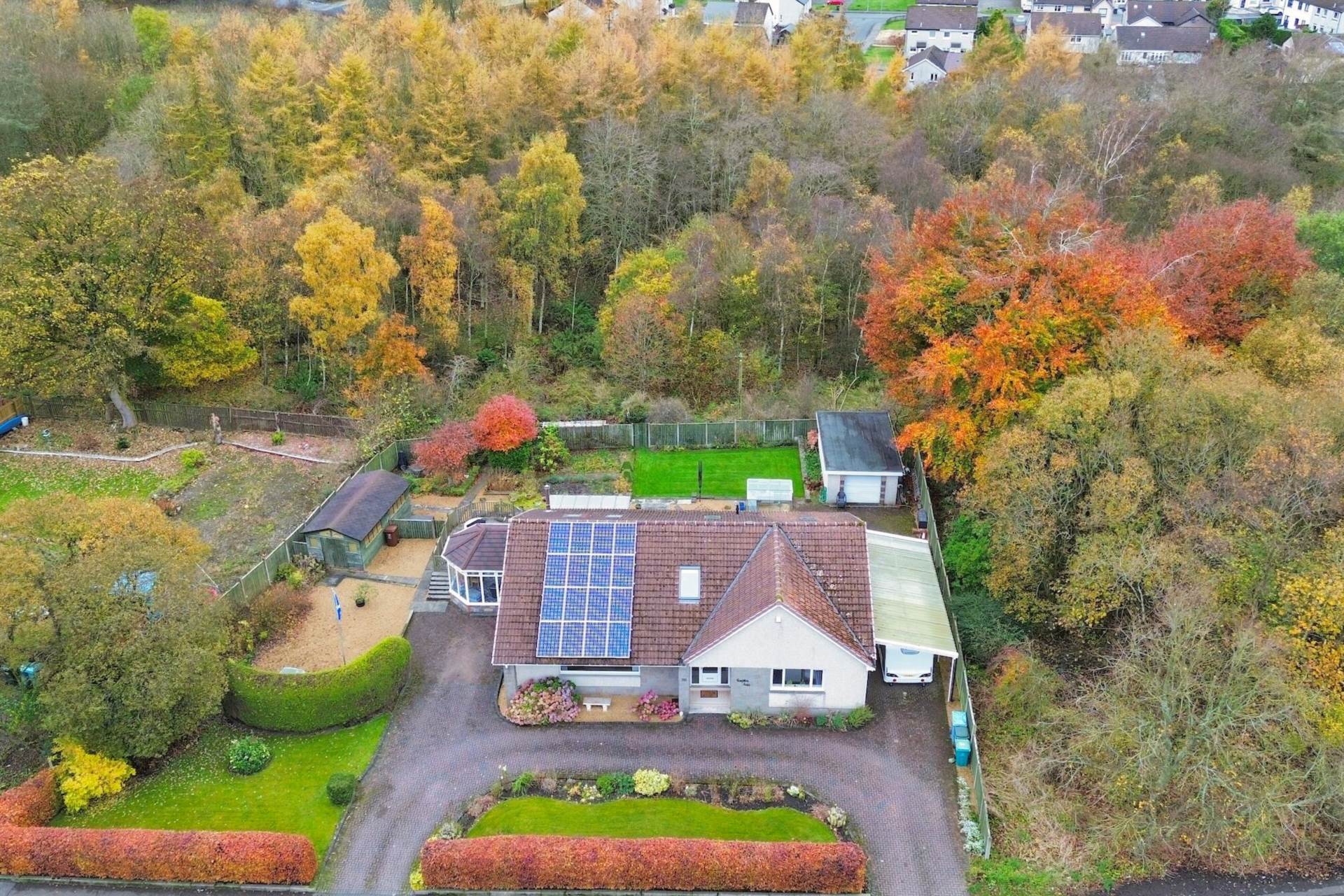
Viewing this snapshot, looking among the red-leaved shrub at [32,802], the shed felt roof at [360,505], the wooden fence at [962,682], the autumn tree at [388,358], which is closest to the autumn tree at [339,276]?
the autumn tree at [388,358]

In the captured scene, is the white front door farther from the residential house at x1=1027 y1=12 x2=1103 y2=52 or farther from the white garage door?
the residential house at x1=1027 y1=12 x2=1103 y2=52

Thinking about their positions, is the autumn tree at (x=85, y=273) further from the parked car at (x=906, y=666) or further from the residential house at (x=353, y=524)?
the parked car at (x=906, y=666)

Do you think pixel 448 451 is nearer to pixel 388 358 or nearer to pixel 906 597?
pixel 388 358

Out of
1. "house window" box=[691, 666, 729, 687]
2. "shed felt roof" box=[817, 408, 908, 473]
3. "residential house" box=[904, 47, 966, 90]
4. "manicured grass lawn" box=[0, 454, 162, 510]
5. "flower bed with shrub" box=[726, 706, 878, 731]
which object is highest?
"residential house" box=[904, 47, 966, 90]

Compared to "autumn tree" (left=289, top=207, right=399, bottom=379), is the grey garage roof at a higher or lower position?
lower

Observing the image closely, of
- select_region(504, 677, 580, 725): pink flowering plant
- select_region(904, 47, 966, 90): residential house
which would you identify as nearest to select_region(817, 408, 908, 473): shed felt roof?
select_region(504, 677, 580, 725): pink flowering plant

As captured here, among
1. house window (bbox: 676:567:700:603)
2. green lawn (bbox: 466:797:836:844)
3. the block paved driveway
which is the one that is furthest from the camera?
house window (bbox: 676:567:700:603)

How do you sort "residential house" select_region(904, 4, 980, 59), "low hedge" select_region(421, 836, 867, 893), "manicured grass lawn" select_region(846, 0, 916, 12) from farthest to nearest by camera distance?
"manicured grass lawn" select_region(846, 0, 916, 12), "residential house" select_region(904, 4, 980, 59), "low hedge" select_region(421, 836, 867, 893)

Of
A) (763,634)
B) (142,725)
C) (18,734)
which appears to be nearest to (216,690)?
(142,725)
